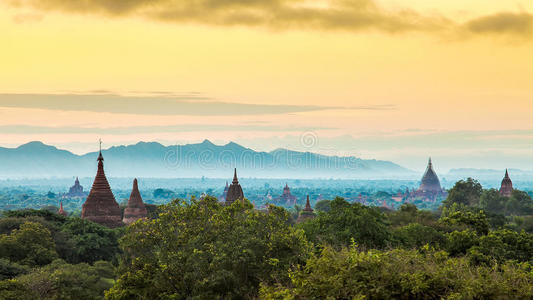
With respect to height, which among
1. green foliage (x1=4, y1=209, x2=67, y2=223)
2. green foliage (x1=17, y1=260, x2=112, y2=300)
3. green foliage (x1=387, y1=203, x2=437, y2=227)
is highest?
green foliage (x1=4, y1=209, x2=67, y2=223)

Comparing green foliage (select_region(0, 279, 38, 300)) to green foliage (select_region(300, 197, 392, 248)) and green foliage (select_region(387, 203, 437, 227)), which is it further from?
green foliage (select_region(387, 203, 437, 227))

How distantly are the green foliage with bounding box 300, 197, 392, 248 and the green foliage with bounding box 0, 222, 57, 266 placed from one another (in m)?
16.0

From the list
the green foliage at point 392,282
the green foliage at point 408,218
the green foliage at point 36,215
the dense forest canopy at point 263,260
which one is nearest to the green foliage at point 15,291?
the dense forest canopy at point 263,260

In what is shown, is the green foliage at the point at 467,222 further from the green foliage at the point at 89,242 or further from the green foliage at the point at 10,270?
the green foliage at the point at 10,270

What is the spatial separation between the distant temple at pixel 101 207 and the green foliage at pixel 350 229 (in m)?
23.0

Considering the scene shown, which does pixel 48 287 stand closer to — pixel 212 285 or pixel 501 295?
pixel 212 285

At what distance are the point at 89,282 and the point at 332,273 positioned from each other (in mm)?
14908

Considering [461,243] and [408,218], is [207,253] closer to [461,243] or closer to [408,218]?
[461,243]

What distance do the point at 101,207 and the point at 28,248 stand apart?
1721 centimetres

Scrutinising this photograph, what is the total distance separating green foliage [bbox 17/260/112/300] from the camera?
1032 inches

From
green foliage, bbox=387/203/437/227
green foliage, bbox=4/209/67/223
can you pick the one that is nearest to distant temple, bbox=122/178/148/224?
green foliage, bbox=4/209/67/223

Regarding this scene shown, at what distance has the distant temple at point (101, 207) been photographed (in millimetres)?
51938

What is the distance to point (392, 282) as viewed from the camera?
18.0m

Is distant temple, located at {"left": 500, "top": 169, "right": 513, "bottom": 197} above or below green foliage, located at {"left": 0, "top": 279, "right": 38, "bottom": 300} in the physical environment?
above
